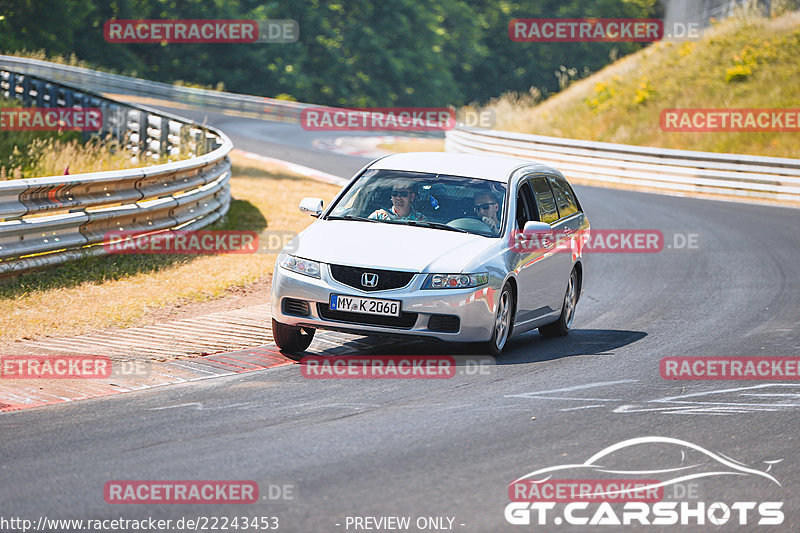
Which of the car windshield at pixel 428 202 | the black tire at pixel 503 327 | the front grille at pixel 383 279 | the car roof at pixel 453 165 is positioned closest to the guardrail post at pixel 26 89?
the car roof at pixel 453 165

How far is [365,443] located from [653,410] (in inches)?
96.6

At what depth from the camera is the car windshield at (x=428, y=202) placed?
10023 millimetres

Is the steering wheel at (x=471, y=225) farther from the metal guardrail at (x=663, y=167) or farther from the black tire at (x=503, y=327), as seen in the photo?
the metal guardrail at (x=663, y=167)

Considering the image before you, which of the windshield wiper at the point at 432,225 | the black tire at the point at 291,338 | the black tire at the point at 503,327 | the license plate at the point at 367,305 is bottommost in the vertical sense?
the black tire at the point at 291,338

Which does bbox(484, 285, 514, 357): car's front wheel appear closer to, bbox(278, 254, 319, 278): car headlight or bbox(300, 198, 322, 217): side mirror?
→ bbox(278, 254, 319, 278): car headlight

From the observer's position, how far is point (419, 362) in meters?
9.37

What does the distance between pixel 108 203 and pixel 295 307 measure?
189 inches

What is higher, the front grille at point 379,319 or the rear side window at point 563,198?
the rear side window at point 563,198

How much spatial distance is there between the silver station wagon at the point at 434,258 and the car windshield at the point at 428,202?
0.01 m

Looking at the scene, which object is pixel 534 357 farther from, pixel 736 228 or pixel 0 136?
pixel 0 136

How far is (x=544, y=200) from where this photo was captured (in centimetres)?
1117

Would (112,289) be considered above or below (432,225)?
below

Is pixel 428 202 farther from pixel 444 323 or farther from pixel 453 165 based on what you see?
pixel 444 323

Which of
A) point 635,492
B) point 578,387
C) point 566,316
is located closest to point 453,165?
point 566,316
